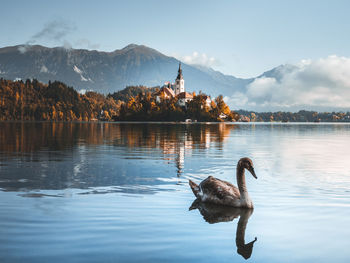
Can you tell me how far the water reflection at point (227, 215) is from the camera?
34.0 feet

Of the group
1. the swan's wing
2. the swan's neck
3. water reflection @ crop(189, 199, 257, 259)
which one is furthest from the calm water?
the swan's wing

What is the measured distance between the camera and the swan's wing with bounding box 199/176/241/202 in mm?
13945

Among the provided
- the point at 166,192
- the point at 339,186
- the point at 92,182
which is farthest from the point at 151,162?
the point at 339,186

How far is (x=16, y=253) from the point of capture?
8.55m

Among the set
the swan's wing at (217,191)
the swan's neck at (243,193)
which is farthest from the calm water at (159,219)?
the swan's wing at (217,191)

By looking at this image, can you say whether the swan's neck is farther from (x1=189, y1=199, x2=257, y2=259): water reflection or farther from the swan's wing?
the swan's wing

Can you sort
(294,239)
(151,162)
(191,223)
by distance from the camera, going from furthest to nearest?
(151,162), (191,223), (294,239)

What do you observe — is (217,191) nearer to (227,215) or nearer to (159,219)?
(227,215)

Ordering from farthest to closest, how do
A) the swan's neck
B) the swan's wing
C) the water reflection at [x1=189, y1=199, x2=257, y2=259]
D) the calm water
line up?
Answer: the swan's wing
the swan's neck
the water reflection at [x1=189, y1=199, x2=257, y2=259]
the calm water

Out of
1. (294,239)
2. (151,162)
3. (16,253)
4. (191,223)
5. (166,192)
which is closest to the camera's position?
(16,253)

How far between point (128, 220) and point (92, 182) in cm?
771

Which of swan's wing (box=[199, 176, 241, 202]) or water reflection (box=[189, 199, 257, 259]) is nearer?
water reflection (box=[189, 199, 257, 259])

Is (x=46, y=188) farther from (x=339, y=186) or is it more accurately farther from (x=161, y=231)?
(x=339, y=186)

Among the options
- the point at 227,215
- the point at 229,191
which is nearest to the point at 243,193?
the point at 229,191
